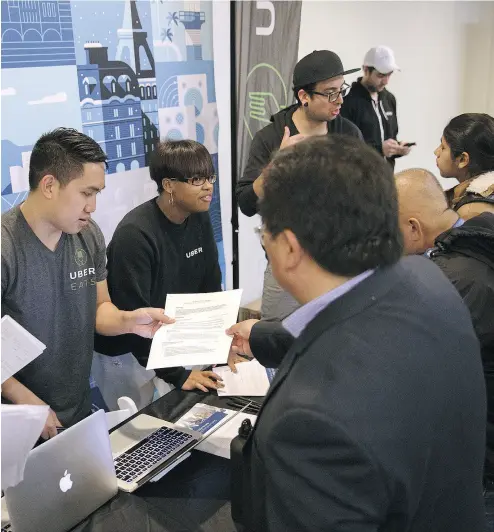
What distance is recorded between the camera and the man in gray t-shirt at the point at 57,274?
5.58 ft

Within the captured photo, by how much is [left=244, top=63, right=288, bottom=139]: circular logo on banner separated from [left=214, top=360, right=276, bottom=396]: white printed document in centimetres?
208

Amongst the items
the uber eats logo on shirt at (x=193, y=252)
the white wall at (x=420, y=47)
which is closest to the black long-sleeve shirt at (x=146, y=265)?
the uber eats logo on shirt at (x=193, y=252)

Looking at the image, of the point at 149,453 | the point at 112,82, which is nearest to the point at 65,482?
the point at 149,453

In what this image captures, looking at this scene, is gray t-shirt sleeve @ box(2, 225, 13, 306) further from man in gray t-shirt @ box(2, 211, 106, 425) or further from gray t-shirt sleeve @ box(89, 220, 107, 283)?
gray t-shirt sleeve @ box(89, 220, 107, 283)

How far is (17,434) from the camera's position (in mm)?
1061

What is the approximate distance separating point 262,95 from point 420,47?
2.86 metres

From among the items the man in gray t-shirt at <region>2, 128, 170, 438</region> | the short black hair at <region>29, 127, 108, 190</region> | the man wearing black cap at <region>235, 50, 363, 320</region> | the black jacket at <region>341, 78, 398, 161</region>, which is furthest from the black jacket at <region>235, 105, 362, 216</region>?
the black jacket at <region>341, 78, 398, 161</region>

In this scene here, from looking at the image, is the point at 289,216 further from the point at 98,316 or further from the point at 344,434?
the point at 98,316

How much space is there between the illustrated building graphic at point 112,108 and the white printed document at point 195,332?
55.0 inches

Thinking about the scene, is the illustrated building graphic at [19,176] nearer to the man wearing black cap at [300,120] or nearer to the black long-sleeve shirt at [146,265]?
the black long-sleeve shirt at [146,265]

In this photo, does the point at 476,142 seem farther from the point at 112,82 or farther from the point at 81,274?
the point at 112,82

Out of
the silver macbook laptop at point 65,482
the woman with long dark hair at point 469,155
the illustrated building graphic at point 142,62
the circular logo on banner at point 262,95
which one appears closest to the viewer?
the silver macbook laptop at point 65,482

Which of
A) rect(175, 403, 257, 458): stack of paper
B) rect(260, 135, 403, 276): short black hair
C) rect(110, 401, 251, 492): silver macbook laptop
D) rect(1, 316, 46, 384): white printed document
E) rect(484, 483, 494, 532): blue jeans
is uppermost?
rect(260, 135, 403, 276): short black hair

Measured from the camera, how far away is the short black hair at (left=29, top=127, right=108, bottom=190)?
1.74 metres
